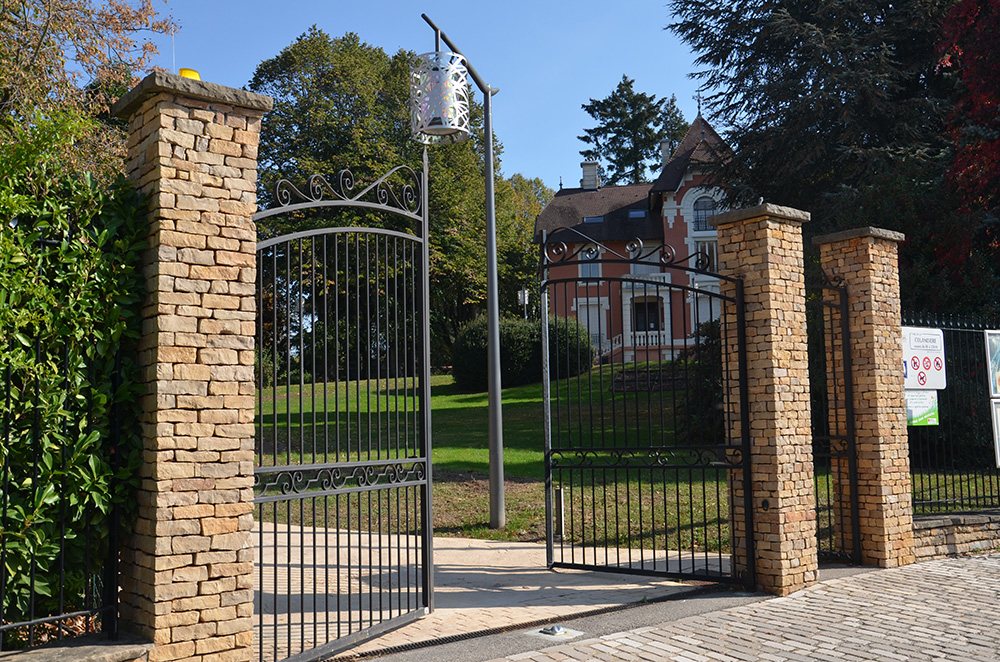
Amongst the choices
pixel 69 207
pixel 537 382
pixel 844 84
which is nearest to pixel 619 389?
pixel 537 382

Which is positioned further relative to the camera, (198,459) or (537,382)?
(537,382)

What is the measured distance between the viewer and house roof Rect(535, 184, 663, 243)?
43750mm

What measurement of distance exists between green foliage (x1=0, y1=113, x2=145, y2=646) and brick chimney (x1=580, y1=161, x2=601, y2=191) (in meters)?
46.8

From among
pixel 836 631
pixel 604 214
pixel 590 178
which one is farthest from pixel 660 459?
pixel 590 178

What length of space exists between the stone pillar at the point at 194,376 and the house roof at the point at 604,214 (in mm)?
37259

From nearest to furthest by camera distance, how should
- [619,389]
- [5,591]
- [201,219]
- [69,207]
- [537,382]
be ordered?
1. [5,591]
2. [69,207]
3. [201,219]
4. [619,389]
5. [537,382]

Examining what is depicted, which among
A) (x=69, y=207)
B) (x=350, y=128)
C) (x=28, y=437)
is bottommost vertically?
(x=28, y=437)

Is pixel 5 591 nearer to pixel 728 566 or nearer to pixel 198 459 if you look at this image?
pixel 198 459

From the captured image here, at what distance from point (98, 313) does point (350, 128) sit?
27.9 meters

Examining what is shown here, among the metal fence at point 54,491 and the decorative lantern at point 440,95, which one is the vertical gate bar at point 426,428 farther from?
the metal fence at point 54,491

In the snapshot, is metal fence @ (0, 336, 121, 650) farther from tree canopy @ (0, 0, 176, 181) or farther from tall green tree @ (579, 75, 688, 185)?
tall green tree @ (579, 75, 688, 185)

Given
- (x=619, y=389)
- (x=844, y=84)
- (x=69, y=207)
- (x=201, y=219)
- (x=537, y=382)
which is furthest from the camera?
(x=537, y=382)

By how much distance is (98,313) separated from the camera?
4328mm

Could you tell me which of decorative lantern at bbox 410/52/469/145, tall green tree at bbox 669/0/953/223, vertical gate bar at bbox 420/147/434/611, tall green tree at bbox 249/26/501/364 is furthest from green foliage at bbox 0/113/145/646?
tall green tree at bbox 249/26/501/364
